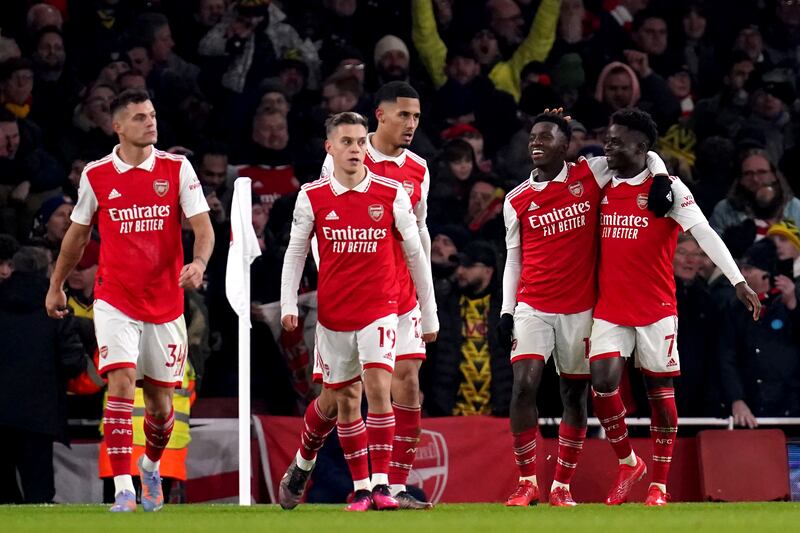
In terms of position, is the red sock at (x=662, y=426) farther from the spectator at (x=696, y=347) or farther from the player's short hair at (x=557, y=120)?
the spectator at (x=696, y=347)

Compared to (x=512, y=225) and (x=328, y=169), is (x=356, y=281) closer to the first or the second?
(x=328, y=169)

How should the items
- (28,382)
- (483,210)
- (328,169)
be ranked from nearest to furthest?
(328,169) < (28,382) < (483,210)

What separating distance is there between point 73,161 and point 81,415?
2.77 meters

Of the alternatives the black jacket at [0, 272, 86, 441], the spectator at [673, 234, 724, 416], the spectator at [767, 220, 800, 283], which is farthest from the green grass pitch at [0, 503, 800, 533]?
the spectator at [767, 220, 800, 283]

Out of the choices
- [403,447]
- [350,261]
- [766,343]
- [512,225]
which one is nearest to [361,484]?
[403,447]

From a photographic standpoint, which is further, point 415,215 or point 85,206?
point 415,215

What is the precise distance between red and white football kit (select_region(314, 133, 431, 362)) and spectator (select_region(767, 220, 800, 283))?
5.05m

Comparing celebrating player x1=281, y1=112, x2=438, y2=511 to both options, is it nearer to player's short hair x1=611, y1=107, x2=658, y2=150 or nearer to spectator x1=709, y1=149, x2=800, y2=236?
player's short hair x1=611, y1=107, x2=658, y2=150

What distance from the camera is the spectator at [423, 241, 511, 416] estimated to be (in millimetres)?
14055

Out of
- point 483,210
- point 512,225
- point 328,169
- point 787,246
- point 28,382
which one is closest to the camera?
point 328,169

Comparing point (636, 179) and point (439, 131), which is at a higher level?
point (439, 131)

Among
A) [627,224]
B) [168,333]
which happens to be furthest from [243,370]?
[627,224]

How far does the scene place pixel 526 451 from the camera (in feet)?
36.4

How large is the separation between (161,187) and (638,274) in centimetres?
318
